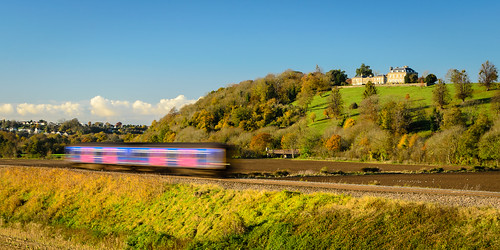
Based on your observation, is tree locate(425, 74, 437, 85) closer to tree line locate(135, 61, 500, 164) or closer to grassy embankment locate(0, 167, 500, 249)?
tree line locate(135, 61, 500, 164)

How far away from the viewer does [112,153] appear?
38.4m

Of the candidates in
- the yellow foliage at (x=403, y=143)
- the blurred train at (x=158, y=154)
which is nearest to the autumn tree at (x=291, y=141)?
the yellow foliage at (x=403, y=143)

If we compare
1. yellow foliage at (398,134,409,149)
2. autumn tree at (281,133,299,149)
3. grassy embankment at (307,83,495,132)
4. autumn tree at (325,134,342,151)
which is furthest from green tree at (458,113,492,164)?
autumn tree at (281,133,299,149)

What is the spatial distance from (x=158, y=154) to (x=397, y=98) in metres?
97.5

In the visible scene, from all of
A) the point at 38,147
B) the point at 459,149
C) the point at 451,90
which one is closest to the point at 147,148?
the point at 459,149

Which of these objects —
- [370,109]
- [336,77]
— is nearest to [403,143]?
[370,109]

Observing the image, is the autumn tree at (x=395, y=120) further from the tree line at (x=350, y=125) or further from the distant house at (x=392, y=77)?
the distant house at (x=392, y=77)

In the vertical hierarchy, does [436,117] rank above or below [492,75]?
below

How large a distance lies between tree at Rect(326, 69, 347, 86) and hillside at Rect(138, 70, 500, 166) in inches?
43.0

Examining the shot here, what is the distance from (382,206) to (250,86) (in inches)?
6574

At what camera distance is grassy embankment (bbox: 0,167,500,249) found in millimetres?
15711

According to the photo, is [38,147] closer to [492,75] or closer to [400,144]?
[400,144]

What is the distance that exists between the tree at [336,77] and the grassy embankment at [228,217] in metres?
153

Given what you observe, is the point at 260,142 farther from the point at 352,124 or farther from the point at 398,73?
the point at 398,73
